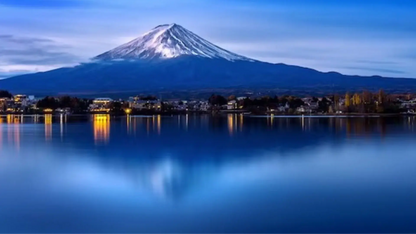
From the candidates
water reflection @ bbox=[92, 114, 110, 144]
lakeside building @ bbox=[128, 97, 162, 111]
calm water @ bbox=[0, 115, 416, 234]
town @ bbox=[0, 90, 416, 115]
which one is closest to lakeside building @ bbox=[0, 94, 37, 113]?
town @ bbox=[0, 90, 416, 115]

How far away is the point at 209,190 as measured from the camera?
5492 millimetres

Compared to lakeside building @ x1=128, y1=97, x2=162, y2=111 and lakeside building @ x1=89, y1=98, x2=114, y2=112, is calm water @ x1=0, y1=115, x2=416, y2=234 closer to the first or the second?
Result: lakeside building @ x1=128, y1=97, x2=162, y2=111

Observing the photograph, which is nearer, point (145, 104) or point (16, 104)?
point (145, 104)

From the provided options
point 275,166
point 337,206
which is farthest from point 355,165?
point 337,206

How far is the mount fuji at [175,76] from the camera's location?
63.0 m

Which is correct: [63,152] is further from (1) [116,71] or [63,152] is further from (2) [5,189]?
(1) [116,71]

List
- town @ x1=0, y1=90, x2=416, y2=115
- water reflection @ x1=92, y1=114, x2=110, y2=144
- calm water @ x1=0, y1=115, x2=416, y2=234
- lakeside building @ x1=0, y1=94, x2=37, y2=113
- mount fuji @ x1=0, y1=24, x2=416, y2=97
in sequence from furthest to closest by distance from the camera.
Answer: mount fuji @ x1=0, y1=24, x2=416, y2=97 → lakeside building @ x1=0, y1=94, x2=37, y2=113 → town @ x1=0, y1=90, x2=416, y2=115 → water reflection @ x1=92, y1=114, x2=110, y2=144 → calm water @ x1=0, y1=115, x2=416, y2=234

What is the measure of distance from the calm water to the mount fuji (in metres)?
50.7

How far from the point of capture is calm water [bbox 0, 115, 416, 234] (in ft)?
13.2

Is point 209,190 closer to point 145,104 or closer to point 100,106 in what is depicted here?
point 145,104

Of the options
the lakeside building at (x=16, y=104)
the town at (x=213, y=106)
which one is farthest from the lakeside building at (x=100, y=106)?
the lakeside building at (x=16, y=104)

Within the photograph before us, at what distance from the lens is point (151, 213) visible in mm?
4418

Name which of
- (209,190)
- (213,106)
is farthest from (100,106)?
(209,190)

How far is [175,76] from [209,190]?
64024mm
